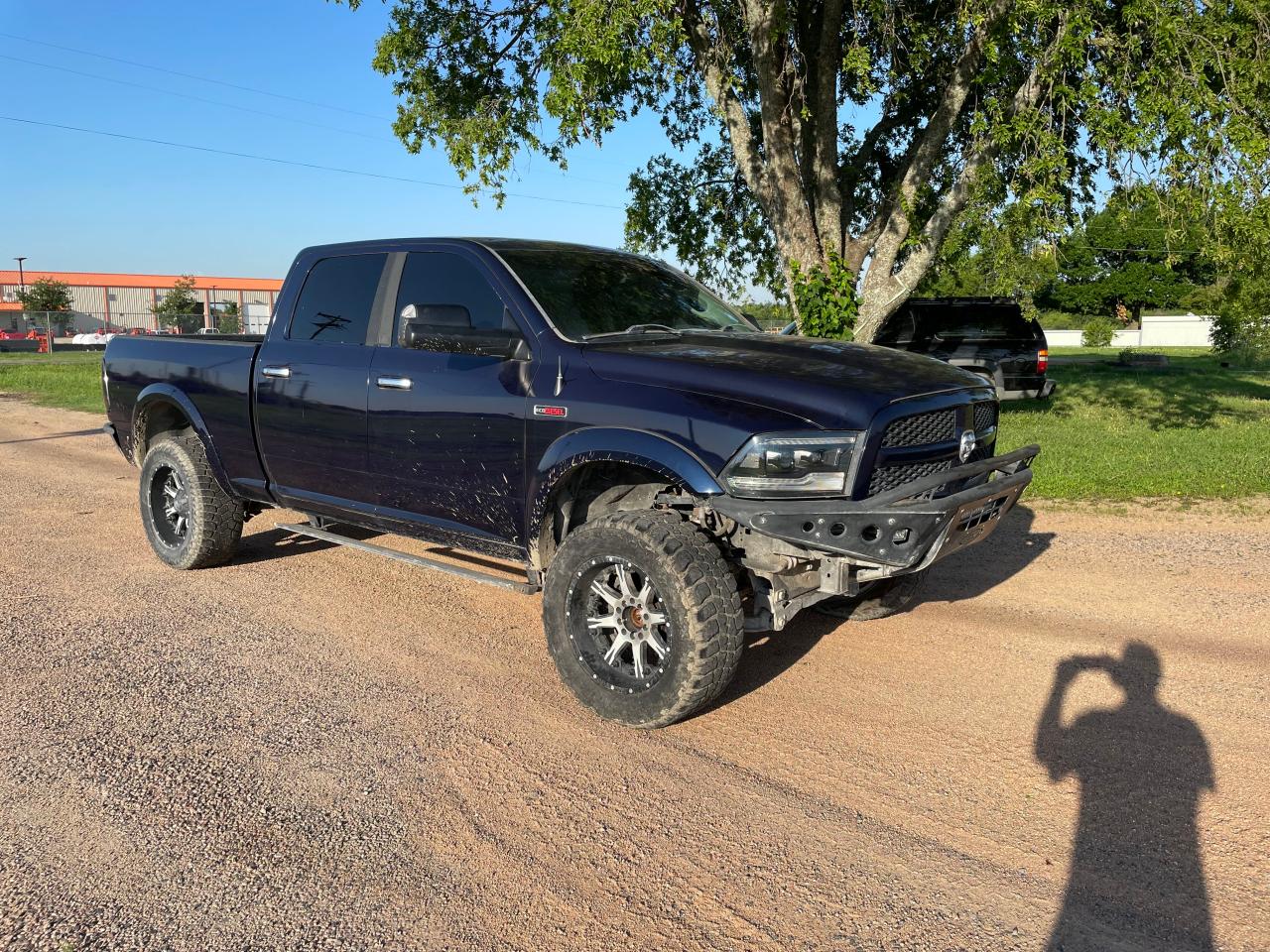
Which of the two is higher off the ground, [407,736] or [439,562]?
[439,562]

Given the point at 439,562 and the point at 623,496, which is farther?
the point at 439,562

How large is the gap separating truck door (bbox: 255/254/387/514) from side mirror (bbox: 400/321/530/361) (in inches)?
30.9

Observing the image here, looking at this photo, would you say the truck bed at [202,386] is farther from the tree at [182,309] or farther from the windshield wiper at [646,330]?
the tree at [182,309]

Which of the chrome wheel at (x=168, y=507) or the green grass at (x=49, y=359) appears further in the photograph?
the green grass at (x=49, y=359)

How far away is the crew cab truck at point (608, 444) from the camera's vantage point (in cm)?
386

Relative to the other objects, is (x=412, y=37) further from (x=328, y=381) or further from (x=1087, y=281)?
(x=1087, y=281)

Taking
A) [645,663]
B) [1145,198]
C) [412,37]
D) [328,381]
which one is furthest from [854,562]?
[412,37]

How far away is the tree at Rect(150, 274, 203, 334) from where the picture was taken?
49.1m

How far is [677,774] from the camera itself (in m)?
3.77

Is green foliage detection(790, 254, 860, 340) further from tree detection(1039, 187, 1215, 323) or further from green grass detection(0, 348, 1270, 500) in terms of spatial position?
tree detection(1039, 187, 1215, 323)

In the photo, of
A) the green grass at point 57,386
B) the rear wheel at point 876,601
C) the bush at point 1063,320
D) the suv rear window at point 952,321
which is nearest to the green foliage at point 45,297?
the green grass at point 57,386

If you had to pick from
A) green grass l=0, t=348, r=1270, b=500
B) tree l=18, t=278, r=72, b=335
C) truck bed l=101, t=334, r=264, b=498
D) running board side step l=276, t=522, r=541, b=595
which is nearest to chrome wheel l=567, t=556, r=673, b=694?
running board side step l=276, t=522, r=541, b=595

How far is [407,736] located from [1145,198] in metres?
9.96

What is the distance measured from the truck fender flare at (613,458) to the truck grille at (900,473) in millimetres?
628
